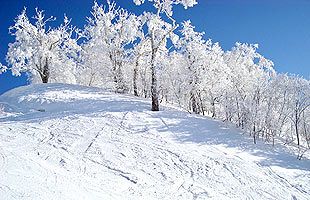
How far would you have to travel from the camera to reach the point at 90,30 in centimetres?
3894

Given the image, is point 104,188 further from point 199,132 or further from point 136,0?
point 136,0

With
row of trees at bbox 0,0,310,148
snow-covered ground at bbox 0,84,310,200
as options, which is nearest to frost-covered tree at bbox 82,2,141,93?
row of trees at bbox 0,0,310,148

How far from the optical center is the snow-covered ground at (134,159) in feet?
40.2

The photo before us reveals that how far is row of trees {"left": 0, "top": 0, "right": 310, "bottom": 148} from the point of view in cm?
2517

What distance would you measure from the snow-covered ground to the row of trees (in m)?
3.53

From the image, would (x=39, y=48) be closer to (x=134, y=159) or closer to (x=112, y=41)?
(x=112, y=41)

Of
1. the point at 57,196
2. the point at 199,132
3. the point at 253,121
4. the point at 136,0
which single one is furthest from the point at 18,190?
the point at 136,0

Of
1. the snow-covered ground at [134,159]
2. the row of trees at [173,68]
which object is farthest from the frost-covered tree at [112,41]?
the snow-covered ground at [134,159]

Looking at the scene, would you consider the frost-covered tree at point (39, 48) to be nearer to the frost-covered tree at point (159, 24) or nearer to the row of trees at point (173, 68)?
the row of trees at point (173, 68)

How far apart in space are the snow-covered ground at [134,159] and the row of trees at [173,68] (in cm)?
353

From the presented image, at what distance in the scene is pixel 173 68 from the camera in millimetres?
38562

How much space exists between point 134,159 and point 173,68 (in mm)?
24053

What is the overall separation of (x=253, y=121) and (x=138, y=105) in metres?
8.95

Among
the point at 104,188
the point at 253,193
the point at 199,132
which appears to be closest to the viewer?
the point at 104,188
